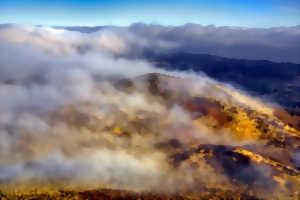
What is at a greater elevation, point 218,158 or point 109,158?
point 218,158

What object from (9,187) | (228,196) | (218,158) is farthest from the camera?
(218,158)

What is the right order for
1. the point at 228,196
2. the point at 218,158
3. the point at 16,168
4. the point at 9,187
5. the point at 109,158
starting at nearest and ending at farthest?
the point at 228,196 < the point at 9,187 < the point at 218,158 < the point at 16,168 < the point at 109,158

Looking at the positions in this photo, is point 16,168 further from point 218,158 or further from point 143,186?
point 218,158

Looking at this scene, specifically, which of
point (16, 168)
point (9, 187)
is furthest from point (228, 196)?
point (16, 168)

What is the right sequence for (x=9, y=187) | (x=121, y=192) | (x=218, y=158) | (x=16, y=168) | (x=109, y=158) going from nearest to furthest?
(x=121, y=192), (x=9, y=187), (x=218, y=158), (x=16, y=168), (x=109, y=158)

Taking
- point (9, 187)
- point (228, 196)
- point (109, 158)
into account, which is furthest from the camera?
point (109, 158)

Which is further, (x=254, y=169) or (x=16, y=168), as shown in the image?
(x=16, y=168)

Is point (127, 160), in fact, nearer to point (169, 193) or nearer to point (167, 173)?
point (167, 173)

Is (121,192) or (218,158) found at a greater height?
(218,158)

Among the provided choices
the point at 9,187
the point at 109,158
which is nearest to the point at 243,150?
the point at 109,158
